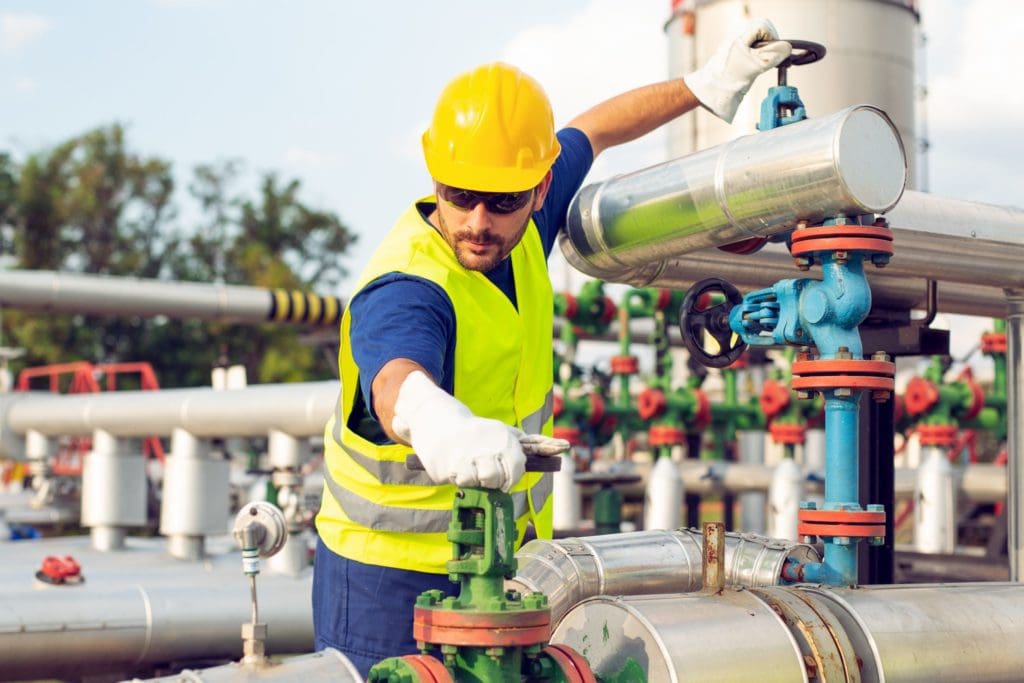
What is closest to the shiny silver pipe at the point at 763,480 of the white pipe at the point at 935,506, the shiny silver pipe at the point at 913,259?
the white pipe at the point at 935,506

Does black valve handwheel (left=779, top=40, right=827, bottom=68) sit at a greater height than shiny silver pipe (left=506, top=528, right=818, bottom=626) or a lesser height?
greater

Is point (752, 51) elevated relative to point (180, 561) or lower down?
elevated

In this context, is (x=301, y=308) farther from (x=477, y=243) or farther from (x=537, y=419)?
(x=477, y=243)

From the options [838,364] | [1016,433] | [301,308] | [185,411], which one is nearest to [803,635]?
[838,364]

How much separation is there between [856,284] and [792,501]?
480cm

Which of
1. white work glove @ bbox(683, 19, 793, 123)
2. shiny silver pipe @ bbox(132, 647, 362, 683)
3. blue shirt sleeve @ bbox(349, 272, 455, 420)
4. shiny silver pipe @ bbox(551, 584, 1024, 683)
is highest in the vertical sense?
white work glove @ bbox(683, 19, 793, 123)

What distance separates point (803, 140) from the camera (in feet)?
8.37

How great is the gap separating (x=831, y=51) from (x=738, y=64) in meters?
5.88

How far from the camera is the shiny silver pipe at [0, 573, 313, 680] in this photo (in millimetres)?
4715

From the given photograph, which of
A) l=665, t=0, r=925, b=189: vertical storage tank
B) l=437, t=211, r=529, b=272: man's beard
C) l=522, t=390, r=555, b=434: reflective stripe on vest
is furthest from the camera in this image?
l=665, t=0, r=925, b=189: vertical storage tank

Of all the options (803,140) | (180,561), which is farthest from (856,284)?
(180,561)

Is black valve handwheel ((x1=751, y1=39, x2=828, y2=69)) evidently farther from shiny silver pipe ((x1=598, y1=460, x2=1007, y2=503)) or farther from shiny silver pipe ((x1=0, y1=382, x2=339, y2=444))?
shiny silver pipe ((x1=598, y1=460, x2=1007, y2=503))

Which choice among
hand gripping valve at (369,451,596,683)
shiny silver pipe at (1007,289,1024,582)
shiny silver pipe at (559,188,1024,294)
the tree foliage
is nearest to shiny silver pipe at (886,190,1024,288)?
shiny silver pipe at (559,188,1024,294)

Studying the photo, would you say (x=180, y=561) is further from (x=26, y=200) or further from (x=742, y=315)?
(x=26, y=200)
